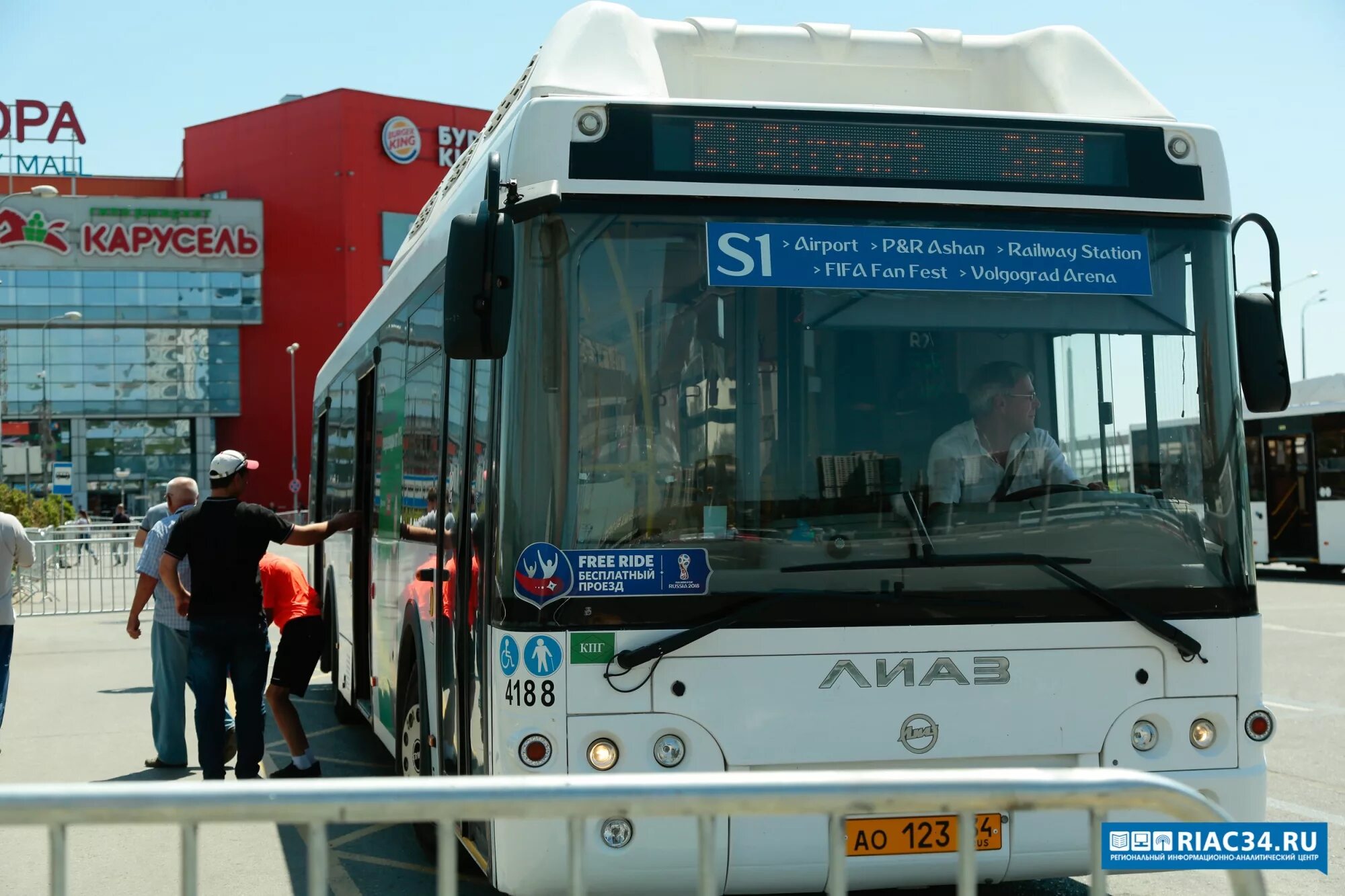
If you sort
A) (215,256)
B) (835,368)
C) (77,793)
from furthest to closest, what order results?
(215,256) → (835,368) → (77,793)

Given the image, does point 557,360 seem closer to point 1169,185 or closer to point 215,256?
point 1169,185

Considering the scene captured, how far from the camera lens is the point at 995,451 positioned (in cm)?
461

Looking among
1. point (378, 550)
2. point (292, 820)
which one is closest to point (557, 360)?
point (292, 820)

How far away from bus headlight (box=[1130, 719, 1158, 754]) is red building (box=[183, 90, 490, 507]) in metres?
56.5

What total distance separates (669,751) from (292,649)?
4337mm

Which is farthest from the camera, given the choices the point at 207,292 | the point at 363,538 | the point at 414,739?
the point at 207,292

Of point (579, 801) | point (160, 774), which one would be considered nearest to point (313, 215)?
point (160, 774)

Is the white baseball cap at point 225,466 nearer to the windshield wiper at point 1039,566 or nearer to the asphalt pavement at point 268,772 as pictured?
the asphalt pavement at point 268,772

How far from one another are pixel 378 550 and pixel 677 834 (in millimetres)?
3836

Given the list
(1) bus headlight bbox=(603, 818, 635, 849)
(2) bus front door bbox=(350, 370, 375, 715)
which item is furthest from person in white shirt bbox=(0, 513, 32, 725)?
(1) bus headlight bbox=(603, 818, 635, 849)

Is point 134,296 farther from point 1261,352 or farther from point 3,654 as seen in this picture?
point 1261,352

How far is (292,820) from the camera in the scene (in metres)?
2.71

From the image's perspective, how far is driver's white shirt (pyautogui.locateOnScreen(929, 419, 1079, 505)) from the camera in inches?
178

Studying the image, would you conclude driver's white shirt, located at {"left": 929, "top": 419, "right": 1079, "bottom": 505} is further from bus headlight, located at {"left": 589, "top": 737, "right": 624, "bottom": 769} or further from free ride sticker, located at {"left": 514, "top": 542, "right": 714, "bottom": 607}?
bus headlight, located at {"left": 589, "top": 737, "right": 624, "bottom": 769}
